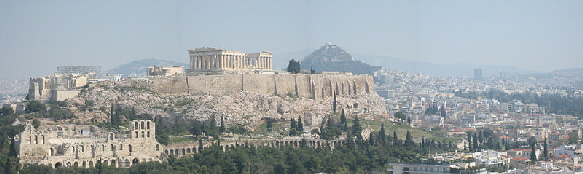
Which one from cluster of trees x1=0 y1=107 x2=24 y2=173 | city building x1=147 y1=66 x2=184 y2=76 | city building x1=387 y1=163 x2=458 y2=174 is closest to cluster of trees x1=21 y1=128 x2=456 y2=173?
cluster of trees x1=0 y1=107 x2=24 y2=173

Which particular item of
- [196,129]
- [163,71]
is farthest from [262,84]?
[196,129]

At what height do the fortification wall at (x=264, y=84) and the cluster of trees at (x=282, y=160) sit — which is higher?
the fortification wall at (x=264, y=84)

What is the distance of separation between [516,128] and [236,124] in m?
40.5

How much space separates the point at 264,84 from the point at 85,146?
2717 centimetres

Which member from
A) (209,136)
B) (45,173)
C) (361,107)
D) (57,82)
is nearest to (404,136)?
(361,107)

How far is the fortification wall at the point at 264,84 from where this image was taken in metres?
75.1

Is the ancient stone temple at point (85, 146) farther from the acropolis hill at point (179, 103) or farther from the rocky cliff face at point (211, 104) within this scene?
the rocky cliff face at point (211, 104)

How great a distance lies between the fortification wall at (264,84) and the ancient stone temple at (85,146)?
46.2ft

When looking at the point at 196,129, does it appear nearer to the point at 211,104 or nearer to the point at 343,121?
the point at 211,104

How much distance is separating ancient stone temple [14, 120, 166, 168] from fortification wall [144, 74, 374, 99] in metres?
14.1

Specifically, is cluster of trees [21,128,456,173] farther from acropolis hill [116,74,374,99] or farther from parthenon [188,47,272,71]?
parthenon [188,47,272,71]

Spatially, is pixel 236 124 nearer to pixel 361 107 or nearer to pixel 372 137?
pixel 372 137

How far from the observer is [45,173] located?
167 feet

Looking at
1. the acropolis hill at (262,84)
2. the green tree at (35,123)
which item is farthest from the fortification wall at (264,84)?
the green tree at (35,123)
